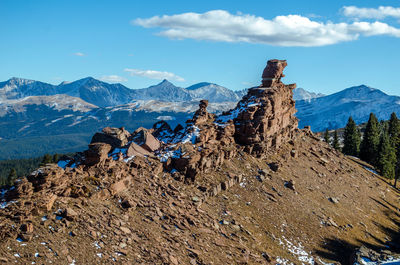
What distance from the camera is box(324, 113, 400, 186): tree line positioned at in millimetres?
102144

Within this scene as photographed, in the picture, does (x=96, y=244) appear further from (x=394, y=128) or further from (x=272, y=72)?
(x=394, y=128)

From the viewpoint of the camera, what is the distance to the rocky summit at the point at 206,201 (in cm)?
3219

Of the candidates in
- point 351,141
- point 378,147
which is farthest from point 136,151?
point 351,141

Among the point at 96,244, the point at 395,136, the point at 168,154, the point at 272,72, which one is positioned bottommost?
the point at 96,244

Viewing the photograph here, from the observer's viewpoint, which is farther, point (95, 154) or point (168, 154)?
point (168, 154)

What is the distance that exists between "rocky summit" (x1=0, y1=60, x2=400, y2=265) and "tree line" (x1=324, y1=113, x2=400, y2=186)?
2431 centimetres

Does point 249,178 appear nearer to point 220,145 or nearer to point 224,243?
point 220,145

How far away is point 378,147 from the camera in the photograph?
111000mm

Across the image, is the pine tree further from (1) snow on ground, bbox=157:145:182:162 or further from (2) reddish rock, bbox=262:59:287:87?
(1) snow on ground, bbox=157:145:182:162

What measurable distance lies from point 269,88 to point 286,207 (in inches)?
1066

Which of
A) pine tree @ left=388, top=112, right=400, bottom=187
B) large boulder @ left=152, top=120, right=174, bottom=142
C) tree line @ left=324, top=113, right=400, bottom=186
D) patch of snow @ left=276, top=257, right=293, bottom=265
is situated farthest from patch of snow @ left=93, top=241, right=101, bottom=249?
pine tree @ left=388, top=112, right=400, bottom=187

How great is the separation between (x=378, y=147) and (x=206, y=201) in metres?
81.4

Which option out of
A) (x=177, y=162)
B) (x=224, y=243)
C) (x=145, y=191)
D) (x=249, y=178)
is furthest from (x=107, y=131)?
(x=224, y=243)

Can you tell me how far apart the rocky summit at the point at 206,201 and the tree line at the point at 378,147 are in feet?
79.7
